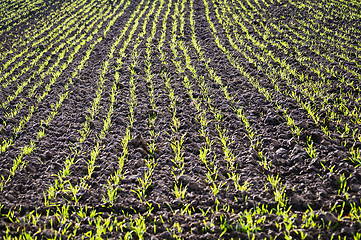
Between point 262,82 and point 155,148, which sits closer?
point 155,148

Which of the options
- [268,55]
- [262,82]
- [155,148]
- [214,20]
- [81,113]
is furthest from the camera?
[214,20]

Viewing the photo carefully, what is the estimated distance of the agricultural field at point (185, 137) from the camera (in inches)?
96.6

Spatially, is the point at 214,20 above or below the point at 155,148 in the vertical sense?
above

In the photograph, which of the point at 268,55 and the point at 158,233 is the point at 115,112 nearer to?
the point at 158,233

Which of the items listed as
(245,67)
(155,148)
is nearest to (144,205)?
(155,148)

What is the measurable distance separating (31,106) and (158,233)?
3420 mm

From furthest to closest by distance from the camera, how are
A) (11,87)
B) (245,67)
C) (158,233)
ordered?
(245,67), (11,87), (158,233)

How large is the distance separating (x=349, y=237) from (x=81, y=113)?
371 cm

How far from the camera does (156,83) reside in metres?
5.43

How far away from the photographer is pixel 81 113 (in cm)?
438

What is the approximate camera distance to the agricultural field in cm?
245

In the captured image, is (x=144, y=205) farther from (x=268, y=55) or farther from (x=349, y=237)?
(x=268, y=55)

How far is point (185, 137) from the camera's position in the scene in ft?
12.1

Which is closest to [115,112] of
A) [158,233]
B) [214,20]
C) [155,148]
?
[155,148]
